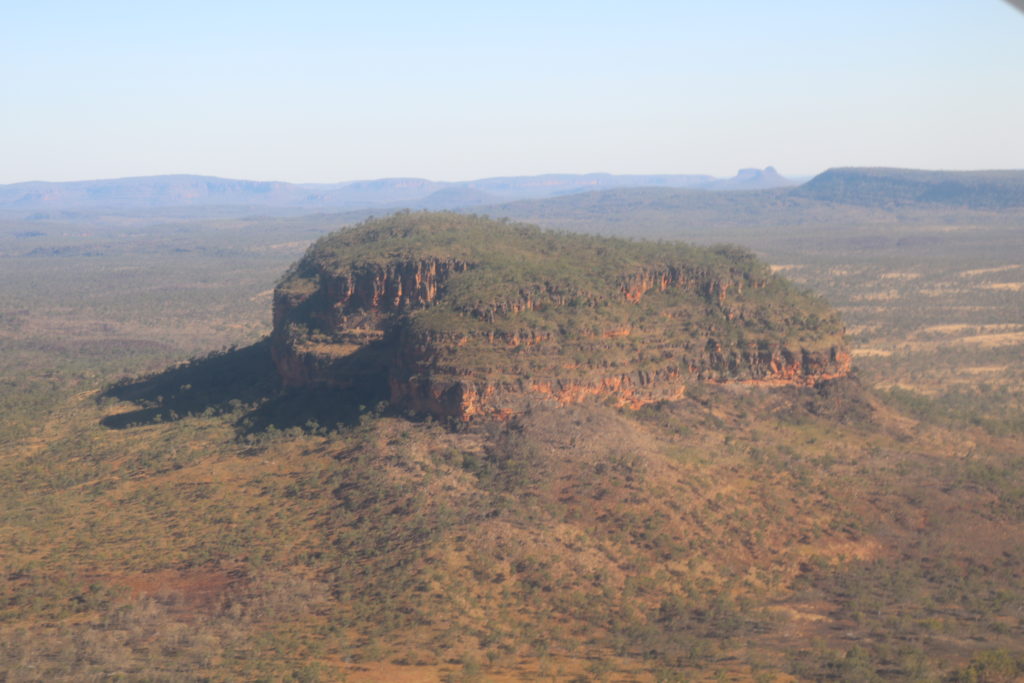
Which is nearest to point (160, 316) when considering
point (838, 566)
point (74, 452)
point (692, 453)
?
point (74, 452)

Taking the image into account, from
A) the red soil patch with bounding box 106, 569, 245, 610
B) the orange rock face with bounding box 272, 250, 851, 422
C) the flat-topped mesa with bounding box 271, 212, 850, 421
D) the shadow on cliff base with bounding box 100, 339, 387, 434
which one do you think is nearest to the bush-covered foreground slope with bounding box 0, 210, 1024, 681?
the red soil patch with bounding box 106, 569, 245, 610

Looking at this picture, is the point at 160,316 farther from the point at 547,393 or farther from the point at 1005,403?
the point at 1005,403

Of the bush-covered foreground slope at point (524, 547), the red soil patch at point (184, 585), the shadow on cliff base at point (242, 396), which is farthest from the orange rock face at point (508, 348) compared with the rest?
the red soil patch at point (184, 585)

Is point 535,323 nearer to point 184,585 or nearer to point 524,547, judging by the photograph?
point 524,547

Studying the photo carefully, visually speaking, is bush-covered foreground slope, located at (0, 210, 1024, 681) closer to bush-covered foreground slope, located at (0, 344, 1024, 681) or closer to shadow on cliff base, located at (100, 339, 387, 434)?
bush-covered foreground slope, located at (0, 344, 1024, 681)

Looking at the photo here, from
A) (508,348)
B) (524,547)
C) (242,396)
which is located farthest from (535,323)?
(242,396)
